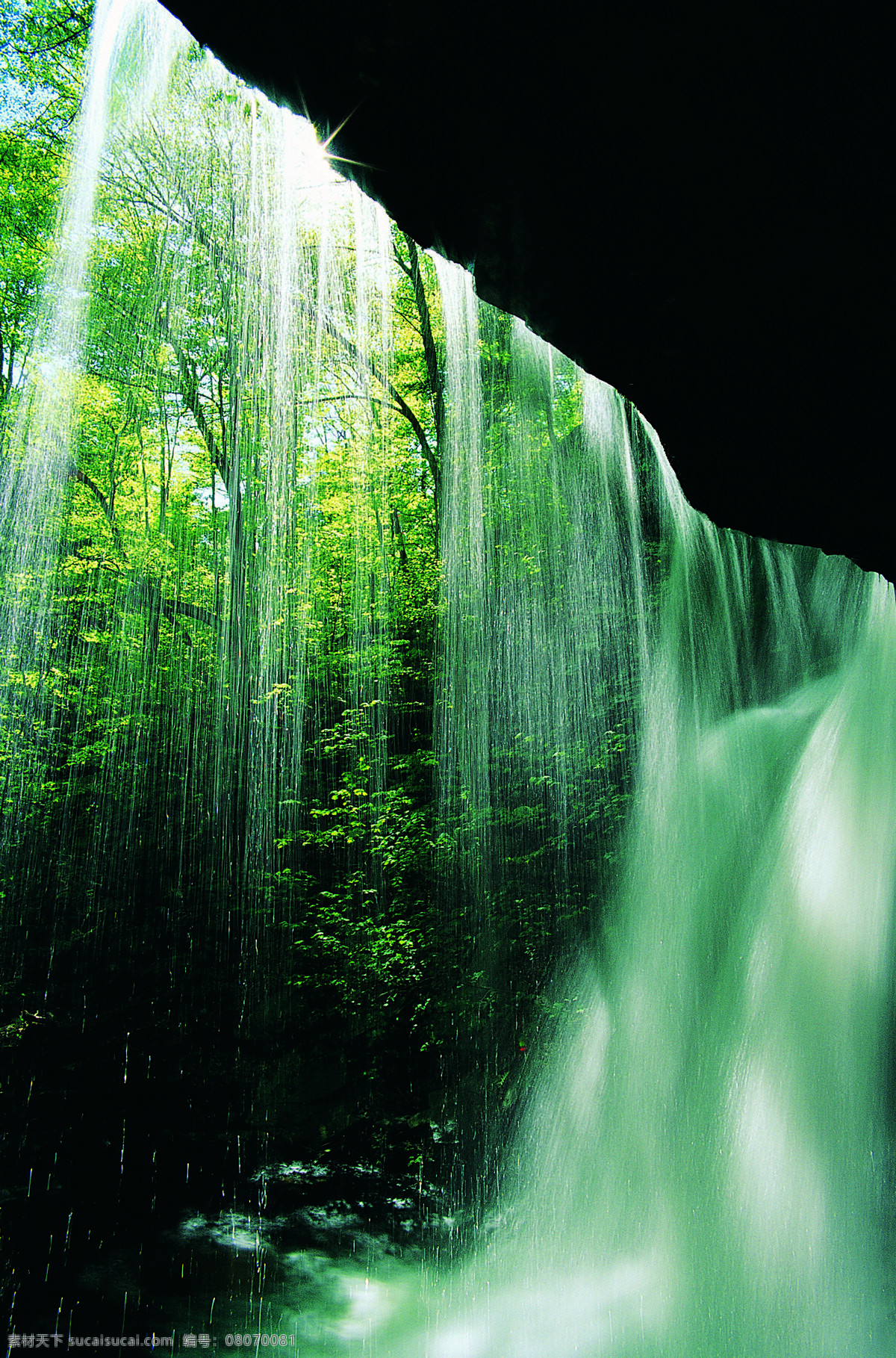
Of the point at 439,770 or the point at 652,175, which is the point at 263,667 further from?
the point at 652,175

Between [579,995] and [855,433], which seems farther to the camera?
[579,995]

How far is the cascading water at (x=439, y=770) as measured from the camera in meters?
5.23

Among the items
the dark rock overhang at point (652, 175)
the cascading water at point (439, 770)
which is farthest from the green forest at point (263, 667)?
the dark rock overhang at point (652, 175)

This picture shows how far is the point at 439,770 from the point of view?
909cm

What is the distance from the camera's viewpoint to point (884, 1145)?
483cm

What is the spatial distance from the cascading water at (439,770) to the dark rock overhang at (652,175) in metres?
4.21

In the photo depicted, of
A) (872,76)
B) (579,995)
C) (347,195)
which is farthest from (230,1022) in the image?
(347,195)

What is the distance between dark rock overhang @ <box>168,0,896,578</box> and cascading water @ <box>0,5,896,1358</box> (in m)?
4.21

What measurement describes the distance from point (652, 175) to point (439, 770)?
7.59 m

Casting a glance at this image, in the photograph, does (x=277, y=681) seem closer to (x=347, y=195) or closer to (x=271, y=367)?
(x=271, y=367)

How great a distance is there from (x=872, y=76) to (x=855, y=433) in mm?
1088

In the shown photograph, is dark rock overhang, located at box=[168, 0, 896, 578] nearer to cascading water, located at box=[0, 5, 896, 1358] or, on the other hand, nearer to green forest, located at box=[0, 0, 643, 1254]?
cascading water, located at box=[0, 5, 896, 1358]

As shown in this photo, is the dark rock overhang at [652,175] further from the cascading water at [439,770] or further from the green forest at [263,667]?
the green forest at [263,667]

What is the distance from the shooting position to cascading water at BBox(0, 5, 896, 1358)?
5230mm
